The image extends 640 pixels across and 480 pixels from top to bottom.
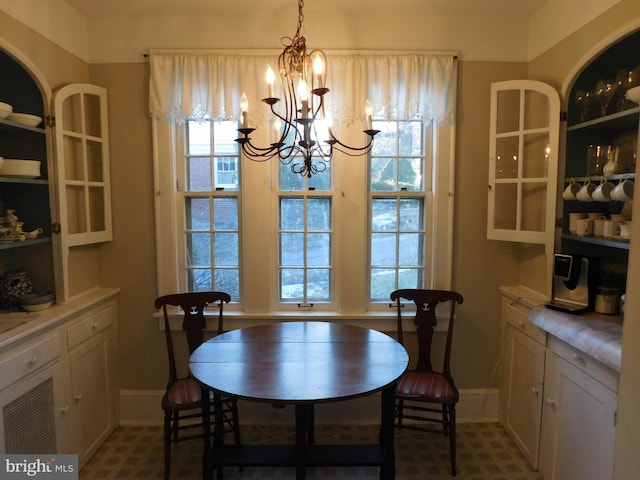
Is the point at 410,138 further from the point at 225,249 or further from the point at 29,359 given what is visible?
the point at 29,359

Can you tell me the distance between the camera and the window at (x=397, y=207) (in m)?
2.73

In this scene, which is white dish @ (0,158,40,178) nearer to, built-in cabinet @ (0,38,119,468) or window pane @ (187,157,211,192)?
built-in cabinet @ (0,38,119,468)

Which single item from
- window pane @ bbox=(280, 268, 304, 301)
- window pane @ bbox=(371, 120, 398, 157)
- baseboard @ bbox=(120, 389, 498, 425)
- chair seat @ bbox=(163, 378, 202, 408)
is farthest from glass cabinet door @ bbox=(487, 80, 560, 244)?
chair seat @ bbox=(163, 378, 202, 408)

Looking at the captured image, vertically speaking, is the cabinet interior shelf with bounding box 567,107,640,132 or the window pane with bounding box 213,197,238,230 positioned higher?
the cabinet interior shelf with bounding box 567,107,640,132

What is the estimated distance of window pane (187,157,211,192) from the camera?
276 centimetres

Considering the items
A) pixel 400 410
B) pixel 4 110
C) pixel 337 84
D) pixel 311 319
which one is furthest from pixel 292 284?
pixel 4 110

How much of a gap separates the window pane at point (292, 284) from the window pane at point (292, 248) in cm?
6

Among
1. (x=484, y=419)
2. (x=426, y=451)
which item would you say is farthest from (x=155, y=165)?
(x=484, y=419)

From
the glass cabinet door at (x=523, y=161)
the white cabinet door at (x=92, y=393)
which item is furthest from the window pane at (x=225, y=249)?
the glass cabinet door at (x=523, y=161)

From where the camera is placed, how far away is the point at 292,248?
2789 millimetres

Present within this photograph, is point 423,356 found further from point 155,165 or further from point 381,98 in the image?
point 155,165

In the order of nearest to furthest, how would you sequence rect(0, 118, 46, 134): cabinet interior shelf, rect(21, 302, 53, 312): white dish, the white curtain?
1. rect(0, 118, 46, 134): cabinet interior shelf
2. rect(21, 302, 53, 312): white dish
3. the white curtain

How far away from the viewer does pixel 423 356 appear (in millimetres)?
2637

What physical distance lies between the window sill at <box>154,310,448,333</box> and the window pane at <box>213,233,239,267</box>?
36cm
